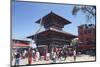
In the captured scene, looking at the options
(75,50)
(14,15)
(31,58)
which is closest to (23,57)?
(31,58)

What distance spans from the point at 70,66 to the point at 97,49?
0.46 m

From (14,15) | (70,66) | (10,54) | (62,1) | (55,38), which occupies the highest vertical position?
(62,1)

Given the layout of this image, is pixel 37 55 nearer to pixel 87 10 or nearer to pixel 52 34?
pixel 52 34

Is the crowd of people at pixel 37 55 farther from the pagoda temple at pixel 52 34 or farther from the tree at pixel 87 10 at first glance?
the tree at pixel 87 10

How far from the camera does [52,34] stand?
2689 mm

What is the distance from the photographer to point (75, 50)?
110 inches

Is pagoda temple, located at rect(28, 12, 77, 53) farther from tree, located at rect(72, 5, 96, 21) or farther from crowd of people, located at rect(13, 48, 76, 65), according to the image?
tree, located at rect(72, 5, 96, 21)

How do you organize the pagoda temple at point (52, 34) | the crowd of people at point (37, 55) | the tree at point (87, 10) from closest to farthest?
1. the crowd of people at point (37, 55)
2. the pagoda temple at point (52, 34)
3. the tree at point (87, 10)

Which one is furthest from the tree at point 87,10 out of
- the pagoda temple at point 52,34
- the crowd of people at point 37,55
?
the crowd of people at point 37,55

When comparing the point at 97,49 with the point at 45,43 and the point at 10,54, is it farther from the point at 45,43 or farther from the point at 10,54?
the point at 10,54

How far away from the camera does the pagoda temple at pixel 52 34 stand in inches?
104

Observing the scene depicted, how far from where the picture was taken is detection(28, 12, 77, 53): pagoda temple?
2.63m

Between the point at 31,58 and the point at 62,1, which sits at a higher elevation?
the point at 62,1

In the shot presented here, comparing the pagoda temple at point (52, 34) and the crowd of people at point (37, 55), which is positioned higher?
the pagoda temple at point (52, 34)
